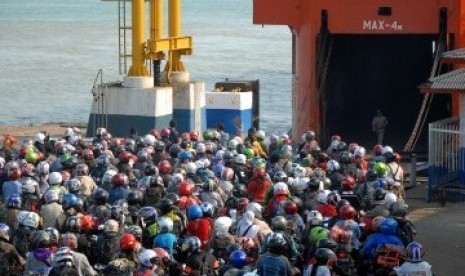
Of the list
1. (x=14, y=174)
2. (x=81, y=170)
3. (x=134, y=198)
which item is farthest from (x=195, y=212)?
(x=14, y=174)

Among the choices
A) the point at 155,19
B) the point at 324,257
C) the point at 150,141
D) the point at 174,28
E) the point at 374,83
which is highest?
the point at 155,19

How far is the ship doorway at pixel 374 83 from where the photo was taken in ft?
118

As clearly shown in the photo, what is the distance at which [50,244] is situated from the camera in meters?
16.7

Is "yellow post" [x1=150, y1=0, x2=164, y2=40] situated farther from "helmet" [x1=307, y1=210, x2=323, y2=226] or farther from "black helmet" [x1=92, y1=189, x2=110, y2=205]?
"helmet" [x1=307, y1=210, x2=323, y2=226]

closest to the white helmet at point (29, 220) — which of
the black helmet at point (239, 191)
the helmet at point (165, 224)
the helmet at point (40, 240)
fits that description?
the helmet at point (40, 240)

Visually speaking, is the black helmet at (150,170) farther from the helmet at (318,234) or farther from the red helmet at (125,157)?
the helmet at (318,234)

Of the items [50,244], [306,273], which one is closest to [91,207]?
[50,244]

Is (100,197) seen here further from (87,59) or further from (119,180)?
(87,59)

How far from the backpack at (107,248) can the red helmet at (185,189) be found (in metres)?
3.15

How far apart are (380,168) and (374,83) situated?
13800 mm

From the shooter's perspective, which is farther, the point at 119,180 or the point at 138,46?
the point at 138,46

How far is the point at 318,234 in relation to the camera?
1773cm

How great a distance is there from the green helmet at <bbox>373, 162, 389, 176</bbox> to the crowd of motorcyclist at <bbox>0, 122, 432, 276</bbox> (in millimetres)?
53

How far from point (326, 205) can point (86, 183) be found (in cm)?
429
